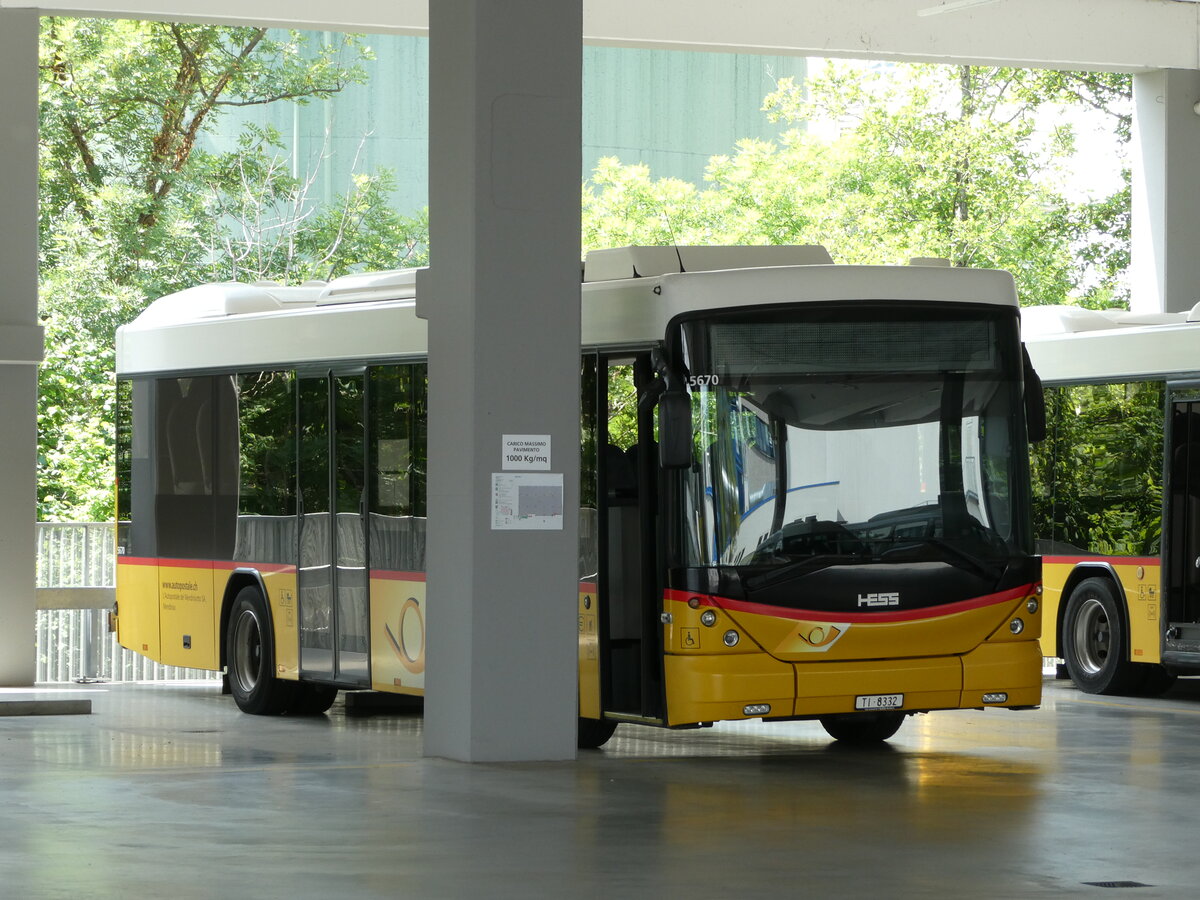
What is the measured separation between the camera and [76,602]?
21406 millimetres

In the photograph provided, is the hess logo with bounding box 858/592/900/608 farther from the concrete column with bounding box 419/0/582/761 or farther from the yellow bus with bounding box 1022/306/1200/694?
the yellow bus with bounding box 1022/306/1200/694

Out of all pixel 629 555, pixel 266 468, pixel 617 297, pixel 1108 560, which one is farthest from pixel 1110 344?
pixel 266 468

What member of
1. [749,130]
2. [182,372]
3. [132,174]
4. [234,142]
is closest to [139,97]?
[132,174]

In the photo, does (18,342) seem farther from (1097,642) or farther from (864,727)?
(1097,642)

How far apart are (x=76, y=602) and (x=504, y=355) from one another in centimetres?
993

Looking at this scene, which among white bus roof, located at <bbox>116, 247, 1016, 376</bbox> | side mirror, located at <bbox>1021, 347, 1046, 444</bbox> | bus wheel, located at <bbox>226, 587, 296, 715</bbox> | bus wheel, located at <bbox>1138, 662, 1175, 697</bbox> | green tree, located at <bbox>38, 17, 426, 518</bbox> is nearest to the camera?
white bus roof, located at <bbox>116, 247, 1016, 376</bbox>

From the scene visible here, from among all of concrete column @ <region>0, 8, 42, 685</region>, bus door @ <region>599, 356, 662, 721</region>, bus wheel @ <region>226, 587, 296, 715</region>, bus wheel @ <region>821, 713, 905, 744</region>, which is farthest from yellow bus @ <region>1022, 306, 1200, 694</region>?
concrete column @ <region>0, 8, 42, 685</region>

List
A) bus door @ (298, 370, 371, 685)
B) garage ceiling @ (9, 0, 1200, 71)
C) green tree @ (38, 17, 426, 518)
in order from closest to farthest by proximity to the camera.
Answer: bus door @ (298, 370, 371, 685) → garage ceiling @ (9, 0, 1200, 71) → green tree @ (38, 17, 426, 518)

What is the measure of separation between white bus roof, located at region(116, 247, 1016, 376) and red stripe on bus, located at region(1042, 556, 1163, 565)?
207 inches

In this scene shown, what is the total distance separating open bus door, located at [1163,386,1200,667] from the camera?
1764 cm

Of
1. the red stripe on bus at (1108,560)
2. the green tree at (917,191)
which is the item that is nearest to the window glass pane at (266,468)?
the red stripe on bus at (1108,560)

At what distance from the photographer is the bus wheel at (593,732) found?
14039 millimetres

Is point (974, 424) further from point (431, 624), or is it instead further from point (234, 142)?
point (234, 142)

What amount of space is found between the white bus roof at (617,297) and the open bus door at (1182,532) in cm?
473
